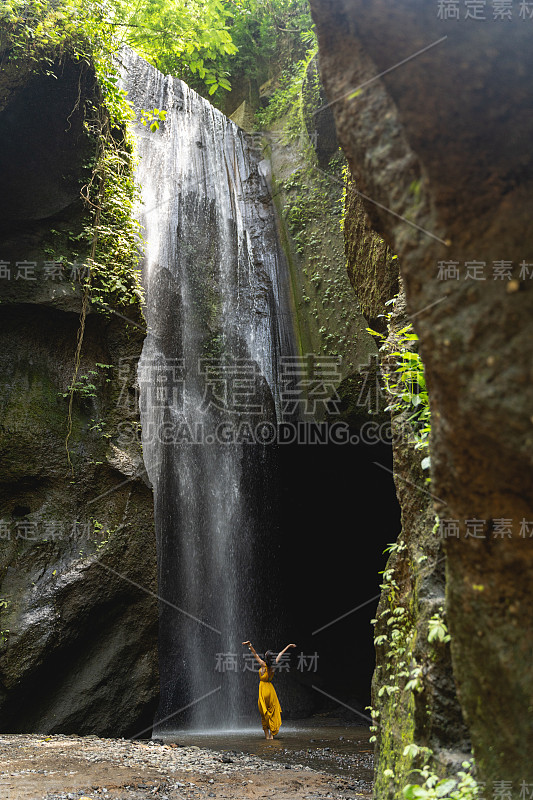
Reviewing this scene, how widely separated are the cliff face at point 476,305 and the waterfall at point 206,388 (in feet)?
29.6

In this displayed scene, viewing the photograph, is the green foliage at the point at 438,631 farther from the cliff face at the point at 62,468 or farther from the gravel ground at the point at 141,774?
the cliff face at the point at 62,468

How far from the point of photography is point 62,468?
7.47 meters

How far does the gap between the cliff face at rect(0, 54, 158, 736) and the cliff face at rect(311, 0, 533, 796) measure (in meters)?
5.90

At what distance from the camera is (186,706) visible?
33.6 feet

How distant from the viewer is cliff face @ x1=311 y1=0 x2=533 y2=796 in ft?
5.98

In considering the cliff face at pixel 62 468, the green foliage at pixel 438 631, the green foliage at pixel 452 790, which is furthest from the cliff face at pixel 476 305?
the cliff face at pixel 62 468

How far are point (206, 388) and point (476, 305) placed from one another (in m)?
9.98

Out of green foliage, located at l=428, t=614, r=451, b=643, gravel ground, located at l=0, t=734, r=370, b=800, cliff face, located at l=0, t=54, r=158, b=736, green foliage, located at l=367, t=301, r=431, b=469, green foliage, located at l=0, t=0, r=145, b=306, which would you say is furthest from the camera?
green foliage, located at l=0, t=0, r=145, b=306

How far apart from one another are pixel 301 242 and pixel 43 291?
6.31m

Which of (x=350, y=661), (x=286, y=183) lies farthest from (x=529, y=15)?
(x=350, y=661)

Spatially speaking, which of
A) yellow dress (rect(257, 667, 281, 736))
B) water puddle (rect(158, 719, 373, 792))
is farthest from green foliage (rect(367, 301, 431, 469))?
yellow dress (rect(257, 667, 281, 736))

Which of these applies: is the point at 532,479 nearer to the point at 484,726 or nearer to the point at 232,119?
the point at 484,726

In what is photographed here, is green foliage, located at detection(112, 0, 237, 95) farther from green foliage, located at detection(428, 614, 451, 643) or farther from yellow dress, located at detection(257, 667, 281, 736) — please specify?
green foliage, located at detection(428, 614, 451, 643)

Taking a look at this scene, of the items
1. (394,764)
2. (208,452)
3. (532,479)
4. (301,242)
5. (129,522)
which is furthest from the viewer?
(301,242)
